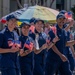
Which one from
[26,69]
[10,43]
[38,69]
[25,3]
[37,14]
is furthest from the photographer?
[25,3]

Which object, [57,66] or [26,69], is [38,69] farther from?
[26,69]

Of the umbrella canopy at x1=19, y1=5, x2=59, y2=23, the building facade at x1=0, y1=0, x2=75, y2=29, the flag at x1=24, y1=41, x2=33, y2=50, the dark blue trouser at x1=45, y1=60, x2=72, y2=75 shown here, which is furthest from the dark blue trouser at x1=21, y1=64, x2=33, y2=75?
the building facade at x1=0, y1=0, x2=75, y2=29

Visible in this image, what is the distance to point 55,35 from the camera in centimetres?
843

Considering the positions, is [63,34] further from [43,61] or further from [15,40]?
[15,40]

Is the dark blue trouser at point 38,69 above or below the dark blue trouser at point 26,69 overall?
below

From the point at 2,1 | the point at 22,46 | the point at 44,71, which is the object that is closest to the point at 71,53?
the point at 44,71

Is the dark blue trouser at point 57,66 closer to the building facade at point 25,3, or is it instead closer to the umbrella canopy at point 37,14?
the umbrella canopy at point 37,14

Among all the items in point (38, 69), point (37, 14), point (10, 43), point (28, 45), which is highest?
point (10, 43)

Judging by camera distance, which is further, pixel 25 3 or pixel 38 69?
pixel 25 3

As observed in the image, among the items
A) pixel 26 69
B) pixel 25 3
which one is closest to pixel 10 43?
pixel 26 69

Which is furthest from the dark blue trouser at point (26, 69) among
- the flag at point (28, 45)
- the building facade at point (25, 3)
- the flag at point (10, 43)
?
the building facade at point (25, 3)

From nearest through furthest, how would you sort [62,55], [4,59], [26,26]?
[4,59]
[26,26]
[62,55]

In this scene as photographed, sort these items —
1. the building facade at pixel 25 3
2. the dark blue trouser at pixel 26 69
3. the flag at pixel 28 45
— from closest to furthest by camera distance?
the flag at pixel 28 45 < the dark blue trouser at pixel 26 69 < the building facade at pixel 25 3

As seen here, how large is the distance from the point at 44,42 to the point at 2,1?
32062 mm
